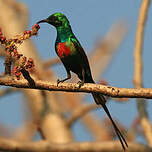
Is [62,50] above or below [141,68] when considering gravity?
above

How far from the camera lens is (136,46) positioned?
6863mm

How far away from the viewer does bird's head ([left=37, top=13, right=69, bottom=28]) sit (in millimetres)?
6705

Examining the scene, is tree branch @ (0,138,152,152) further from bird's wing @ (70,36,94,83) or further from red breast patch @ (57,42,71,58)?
red breast patch @ (57,42,71,58)

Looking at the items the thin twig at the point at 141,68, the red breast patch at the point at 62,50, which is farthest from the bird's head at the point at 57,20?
the thin twig at the point at 141,68

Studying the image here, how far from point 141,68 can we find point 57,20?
158cm

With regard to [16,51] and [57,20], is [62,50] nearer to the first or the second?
[57,20]

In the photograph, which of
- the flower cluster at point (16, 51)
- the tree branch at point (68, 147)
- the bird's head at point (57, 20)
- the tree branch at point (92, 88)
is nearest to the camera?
the flower cluster at point (16, 51)

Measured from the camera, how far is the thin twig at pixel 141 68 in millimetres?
6699

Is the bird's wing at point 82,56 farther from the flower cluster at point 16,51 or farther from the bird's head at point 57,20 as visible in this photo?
the flower cluster at point 16,51

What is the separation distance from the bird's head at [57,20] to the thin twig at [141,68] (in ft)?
4.04

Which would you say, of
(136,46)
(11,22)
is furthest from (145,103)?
(11,22)

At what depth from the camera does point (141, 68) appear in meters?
6.77

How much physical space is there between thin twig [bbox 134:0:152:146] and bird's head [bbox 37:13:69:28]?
1.23 m

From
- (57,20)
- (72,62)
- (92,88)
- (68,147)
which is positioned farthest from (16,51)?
(68,147)
